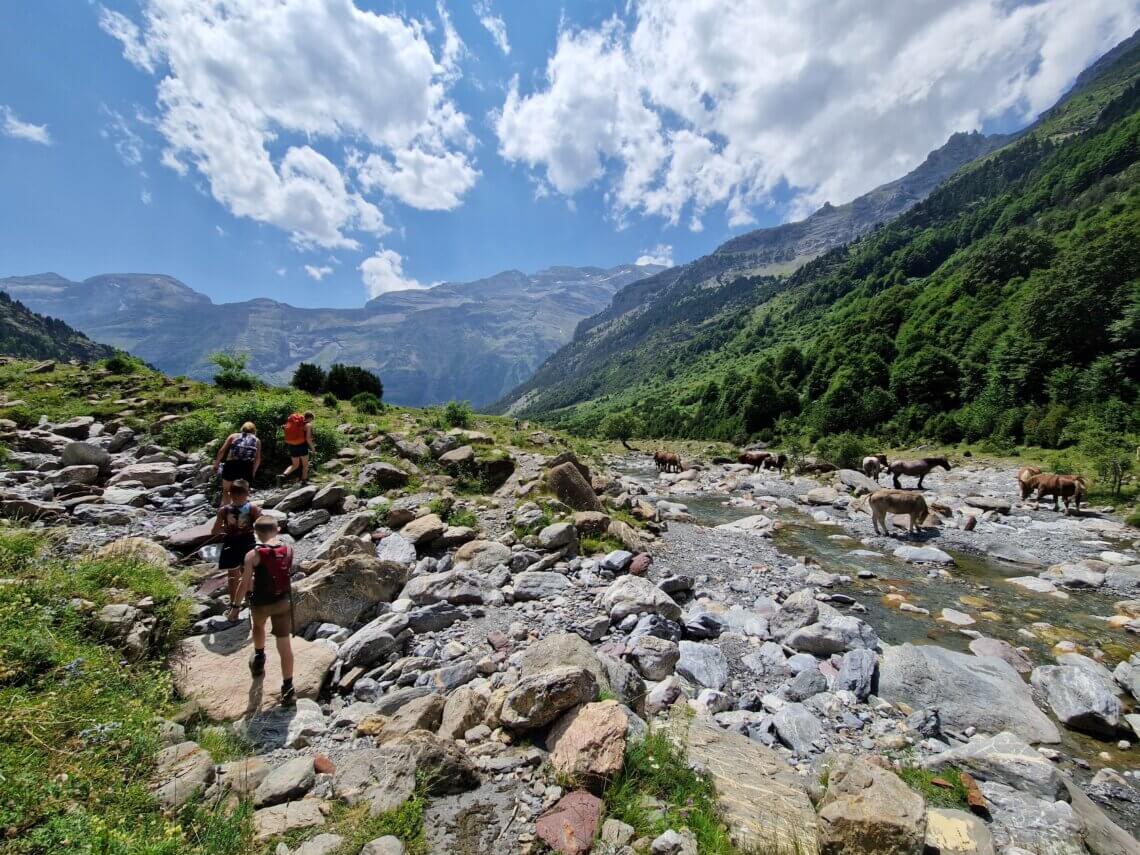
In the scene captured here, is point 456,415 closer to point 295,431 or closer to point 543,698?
point 295,431

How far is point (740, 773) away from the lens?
181 inches

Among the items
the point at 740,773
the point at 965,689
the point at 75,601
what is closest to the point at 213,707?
the point at 75,601

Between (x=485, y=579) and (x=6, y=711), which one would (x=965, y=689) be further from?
(x=6, y=711)

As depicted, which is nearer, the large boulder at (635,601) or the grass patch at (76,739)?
the grass patch at (76,739)

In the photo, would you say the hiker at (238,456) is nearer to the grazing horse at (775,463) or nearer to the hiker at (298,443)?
the hiker at (298,443)

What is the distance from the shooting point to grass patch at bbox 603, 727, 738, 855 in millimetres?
3715

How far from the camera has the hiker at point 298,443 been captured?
12945 mm

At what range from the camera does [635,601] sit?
8234 mm

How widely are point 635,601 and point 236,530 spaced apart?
705cm

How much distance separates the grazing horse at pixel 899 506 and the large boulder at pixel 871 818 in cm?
1449

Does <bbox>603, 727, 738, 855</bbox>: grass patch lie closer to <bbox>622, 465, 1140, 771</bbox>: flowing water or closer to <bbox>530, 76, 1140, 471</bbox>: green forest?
<bbox>622, 465, 1140, 771</bbox>: flowing water

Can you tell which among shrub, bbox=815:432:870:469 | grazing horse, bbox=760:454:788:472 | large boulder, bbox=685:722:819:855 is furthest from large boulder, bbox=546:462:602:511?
shrub, bbox=815:432:870:469

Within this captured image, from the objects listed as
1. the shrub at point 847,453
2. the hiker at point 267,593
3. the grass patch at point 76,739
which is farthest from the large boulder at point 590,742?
the shrub at point 847,453

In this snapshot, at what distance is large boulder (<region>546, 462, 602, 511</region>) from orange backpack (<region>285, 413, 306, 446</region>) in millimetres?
7460
